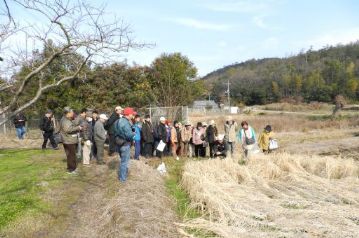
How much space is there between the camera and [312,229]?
711 cm

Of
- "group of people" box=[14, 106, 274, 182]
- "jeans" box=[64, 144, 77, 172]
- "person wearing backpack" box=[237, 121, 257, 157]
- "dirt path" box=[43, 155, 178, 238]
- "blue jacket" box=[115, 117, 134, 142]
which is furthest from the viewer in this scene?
"person wearing backpack" box=[237, 121, 257, 157]

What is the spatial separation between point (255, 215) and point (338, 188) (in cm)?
306

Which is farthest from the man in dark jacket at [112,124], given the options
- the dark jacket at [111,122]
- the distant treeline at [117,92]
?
the distant treeline at [117,92]

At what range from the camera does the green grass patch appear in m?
8.32

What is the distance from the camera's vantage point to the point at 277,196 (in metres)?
9.85

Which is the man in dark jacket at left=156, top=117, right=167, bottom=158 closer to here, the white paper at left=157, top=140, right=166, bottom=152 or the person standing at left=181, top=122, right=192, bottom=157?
Answer: the white paper at left=157, top=140, right=166, bottom=152

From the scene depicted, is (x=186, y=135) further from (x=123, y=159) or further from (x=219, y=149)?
(x=123, y=159)

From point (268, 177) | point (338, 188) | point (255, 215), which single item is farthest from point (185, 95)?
point (255, 215)

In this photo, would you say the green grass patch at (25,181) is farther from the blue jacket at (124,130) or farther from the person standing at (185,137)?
the person standing at (185,137)

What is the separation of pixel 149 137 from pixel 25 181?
589cm

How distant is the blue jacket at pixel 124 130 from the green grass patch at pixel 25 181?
77.2 inches

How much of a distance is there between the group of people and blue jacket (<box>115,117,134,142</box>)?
5.95 ft

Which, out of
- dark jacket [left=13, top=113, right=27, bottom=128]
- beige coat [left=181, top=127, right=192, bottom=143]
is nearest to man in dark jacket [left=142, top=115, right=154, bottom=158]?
beige coat [left=181, top=127, right=192, bottom=143]

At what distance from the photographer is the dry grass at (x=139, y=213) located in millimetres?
7090
